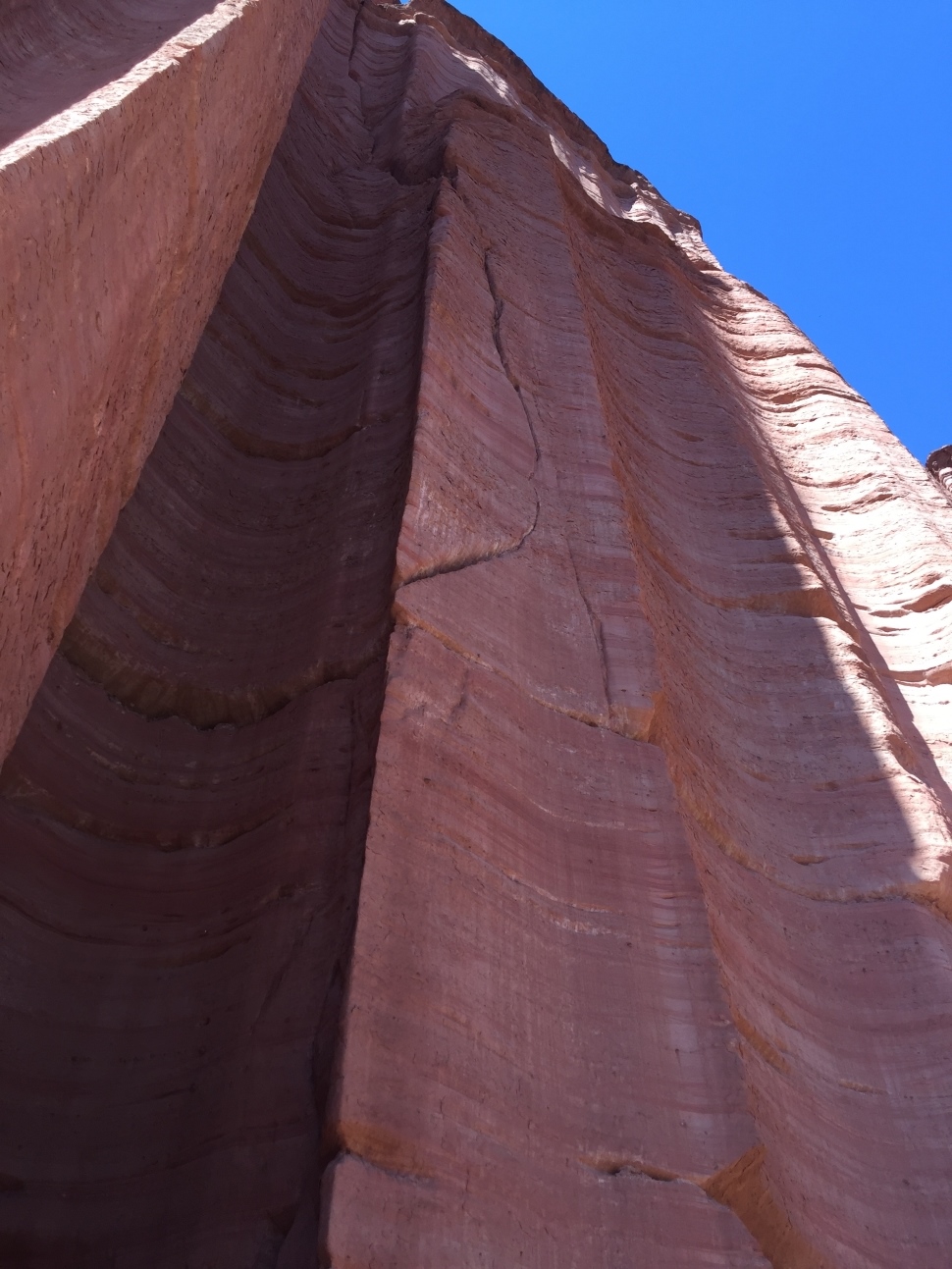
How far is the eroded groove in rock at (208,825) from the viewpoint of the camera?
229 cm

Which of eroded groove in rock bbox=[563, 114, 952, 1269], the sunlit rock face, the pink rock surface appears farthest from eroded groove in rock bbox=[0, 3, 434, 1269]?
eroded groove in rock bbox=[563, 114, 952, 1269]

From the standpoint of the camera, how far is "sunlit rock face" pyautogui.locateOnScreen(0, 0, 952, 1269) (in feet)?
7.52

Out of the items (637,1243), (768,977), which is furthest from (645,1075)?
(768,977)

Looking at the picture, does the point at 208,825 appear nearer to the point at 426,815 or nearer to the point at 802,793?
the point at 426,815

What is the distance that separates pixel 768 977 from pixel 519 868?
0.87m

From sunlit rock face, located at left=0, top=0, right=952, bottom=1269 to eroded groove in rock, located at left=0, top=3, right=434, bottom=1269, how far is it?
0.01m

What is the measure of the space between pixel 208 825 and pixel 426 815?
0.61m

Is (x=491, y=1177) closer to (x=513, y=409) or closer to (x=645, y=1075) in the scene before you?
(x=645, y=1075)

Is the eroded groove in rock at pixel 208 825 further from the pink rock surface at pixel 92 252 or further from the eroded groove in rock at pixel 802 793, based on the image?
the eroded groove in rock at pixel 802 793

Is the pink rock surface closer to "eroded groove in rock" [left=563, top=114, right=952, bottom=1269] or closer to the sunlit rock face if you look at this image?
the sunlit rock face

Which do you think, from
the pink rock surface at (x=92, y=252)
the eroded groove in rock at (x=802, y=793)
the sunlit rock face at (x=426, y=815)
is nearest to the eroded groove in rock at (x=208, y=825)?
the sunlit rock face at (x=426, y=815)

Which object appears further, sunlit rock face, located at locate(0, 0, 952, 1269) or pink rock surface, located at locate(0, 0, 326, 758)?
pink rock surface, located at locate(0, 0, 326, 758)

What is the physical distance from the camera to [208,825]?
10.0 ft

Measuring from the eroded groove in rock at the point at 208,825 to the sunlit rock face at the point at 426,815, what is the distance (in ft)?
0.04
